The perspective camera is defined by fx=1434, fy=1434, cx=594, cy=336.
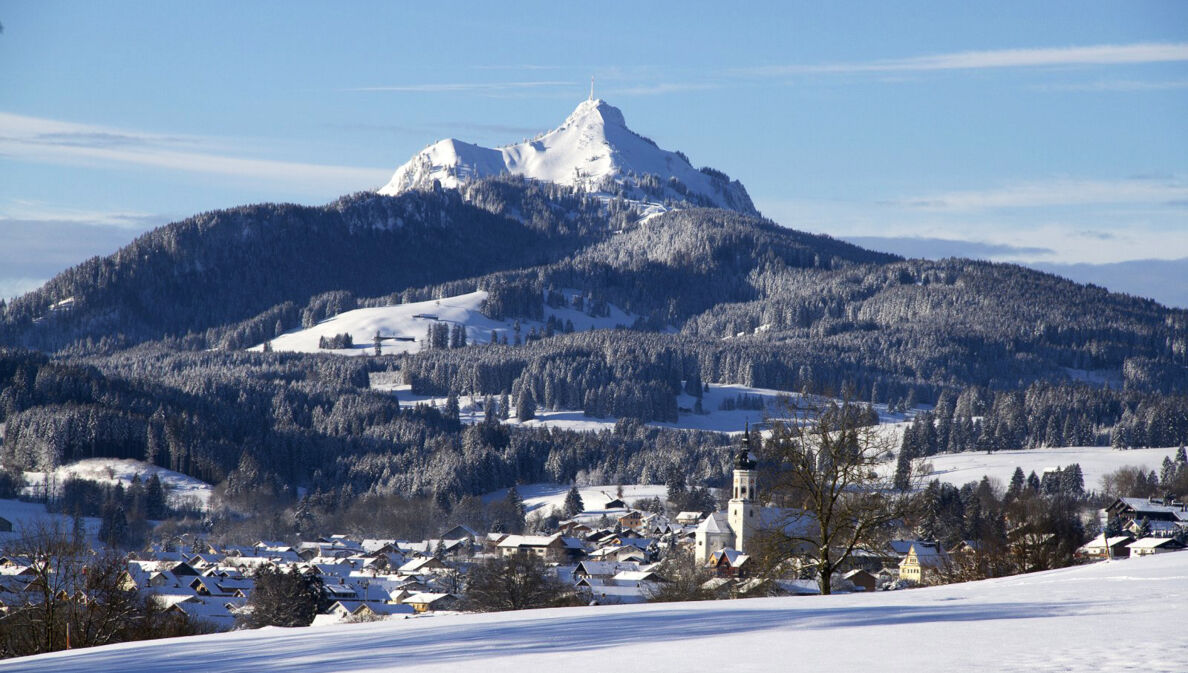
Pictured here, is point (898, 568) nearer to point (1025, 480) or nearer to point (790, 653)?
point (1025, 480)

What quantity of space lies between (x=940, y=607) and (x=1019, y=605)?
1.51 m

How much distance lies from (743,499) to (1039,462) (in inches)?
3018

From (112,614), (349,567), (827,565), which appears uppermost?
(827,565)

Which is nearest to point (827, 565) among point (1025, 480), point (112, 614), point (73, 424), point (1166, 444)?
point (112, 614)

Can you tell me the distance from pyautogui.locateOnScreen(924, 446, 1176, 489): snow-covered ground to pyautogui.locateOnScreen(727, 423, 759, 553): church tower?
53.6 meters

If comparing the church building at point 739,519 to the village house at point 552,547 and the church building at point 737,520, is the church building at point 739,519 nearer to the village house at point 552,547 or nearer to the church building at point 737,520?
the church building at point 737,520

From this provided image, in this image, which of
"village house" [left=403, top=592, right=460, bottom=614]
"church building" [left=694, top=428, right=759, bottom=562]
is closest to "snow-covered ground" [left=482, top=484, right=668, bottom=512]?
"church building" [left=694, top=428, right=759, bottom=562]

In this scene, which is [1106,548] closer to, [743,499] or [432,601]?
[743,499]

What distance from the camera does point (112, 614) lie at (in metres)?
44.5

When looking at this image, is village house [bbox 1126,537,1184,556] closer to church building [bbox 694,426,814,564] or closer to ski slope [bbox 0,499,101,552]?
church building [bbox 694,426,814,564]

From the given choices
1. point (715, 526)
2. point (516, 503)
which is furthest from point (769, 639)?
point (516, 503)

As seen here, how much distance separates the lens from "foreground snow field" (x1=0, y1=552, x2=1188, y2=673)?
2089 centimetres

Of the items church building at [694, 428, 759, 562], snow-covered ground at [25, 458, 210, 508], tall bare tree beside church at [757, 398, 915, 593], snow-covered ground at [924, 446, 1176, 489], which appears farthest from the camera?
snow-covered ground at [924, 446, 1176, 489]

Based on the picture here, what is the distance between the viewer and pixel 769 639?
23.6 metres
